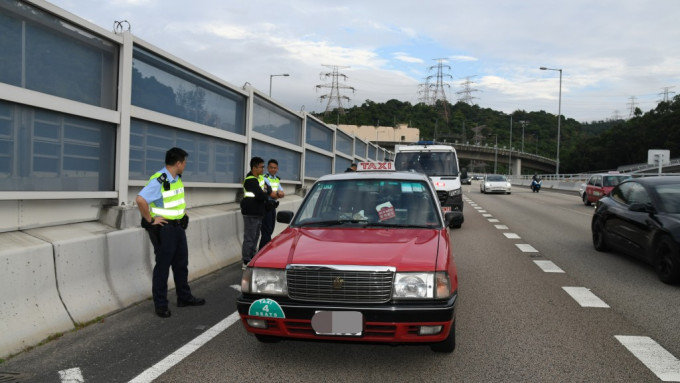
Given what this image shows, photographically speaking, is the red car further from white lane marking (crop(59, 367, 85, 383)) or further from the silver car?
white lane marking (crop(59, 367, 85, 383))

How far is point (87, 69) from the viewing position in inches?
237

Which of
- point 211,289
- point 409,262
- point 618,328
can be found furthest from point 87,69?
point 618,328

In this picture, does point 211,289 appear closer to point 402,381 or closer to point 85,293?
point 85,293

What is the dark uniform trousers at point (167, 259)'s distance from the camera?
5.64 meters

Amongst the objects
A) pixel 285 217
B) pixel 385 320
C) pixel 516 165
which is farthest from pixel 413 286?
pixel 516 165

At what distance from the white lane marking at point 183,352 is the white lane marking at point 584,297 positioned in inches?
150

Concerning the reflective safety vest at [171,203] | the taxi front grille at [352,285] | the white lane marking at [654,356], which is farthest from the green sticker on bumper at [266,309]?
the white lane marking at [654,356]

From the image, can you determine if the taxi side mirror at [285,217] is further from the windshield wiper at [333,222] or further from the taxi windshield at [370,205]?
the windshield wiper at [333,222]

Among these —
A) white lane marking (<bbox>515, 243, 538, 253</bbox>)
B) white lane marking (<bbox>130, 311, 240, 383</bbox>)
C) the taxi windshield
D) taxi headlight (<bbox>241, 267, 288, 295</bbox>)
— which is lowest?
white lane marking (<bbox>130, 311, 240, 383</bbox>)

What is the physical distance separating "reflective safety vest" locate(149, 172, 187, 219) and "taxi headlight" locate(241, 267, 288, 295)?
6.06 feet

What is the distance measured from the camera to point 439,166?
1616 cm

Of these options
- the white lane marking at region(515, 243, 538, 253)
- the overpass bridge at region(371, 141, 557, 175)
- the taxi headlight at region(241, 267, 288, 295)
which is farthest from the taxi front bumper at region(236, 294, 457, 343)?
the overpass bridge at region(371, 141, 557, 175)

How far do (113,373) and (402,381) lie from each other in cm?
201

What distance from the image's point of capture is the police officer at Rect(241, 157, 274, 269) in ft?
26.7
